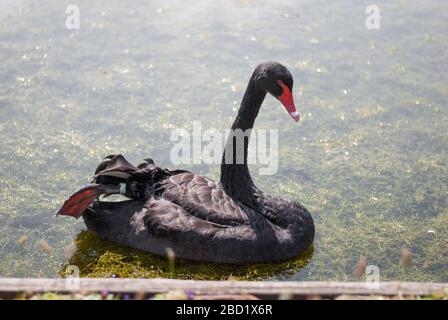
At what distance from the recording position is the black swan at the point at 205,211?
4.71m

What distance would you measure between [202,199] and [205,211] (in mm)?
117

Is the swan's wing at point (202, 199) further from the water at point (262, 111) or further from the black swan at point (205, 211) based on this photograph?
the water at point (262, 111)

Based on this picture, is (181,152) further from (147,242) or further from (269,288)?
(269,288)

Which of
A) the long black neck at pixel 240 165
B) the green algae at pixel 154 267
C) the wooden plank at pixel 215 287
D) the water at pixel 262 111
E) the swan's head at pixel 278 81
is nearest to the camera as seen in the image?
the wooden plank at pixel 215 287

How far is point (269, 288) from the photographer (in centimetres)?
363

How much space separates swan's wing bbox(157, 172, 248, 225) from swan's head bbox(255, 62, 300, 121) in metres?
0.75

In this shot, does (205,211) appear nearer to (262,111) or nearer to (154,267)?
(154,267)

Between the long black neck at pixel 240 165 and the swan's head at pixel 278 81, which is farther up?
the swan's head at pixel 278 81

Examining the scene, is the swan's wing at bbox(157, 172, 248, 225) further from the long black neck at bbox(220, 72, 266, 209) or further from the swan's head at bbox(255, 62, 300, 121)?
the swan's head at bbox(255, 62, 300, 121)

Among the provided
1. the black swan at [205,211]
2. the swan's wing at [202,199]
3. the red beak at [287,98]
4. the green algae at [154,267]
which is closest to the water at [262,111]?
the green algae at [154,267]

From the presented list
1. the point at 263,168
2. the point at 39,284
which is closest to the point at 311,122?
the point at 263,168

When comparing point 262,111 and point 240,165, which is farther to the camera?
point 262,111

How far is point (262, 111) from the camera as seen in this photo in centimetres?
725

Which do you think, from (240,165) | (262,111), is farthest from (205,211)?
(262,111)
